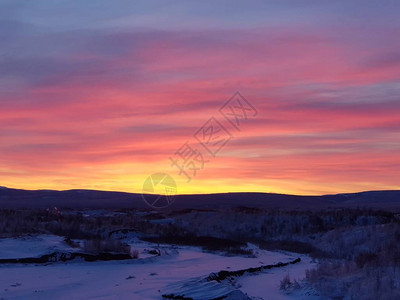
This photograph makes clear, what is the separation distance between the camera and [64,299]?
38.7 ft

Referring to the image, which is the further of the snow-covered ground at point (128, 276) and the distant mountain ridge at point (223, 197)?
→ the distant mountain ridge at point (223, 197)

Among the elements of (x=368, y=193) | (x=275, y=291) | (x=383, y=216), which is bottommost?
(x=275, y=291)

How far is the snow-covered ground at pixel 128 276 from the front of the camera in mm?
12705

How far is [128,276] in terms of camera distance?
15.8 meters

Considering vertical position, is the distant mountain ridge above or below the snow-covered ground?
above

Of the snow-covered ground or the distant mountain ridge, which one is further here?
the distant mountain ridge

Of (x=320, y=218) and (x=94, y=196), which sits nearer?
(x=320, y=218)

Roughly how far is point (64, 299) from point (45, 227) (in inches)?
816

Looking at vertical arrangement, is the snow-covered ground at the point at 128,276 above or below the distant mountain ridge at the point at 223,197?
below

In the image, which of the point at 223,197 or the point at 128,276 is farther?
the point at 223,197

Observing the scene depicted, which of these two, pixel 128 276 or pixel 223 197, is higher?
pixel 223 197

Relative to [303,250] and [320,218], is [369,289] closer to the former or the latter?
[303,250]

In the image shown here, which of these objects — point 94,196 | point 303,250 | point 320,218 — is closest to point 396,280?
point 303,250

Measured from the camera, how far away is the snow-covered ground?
12.7 m
